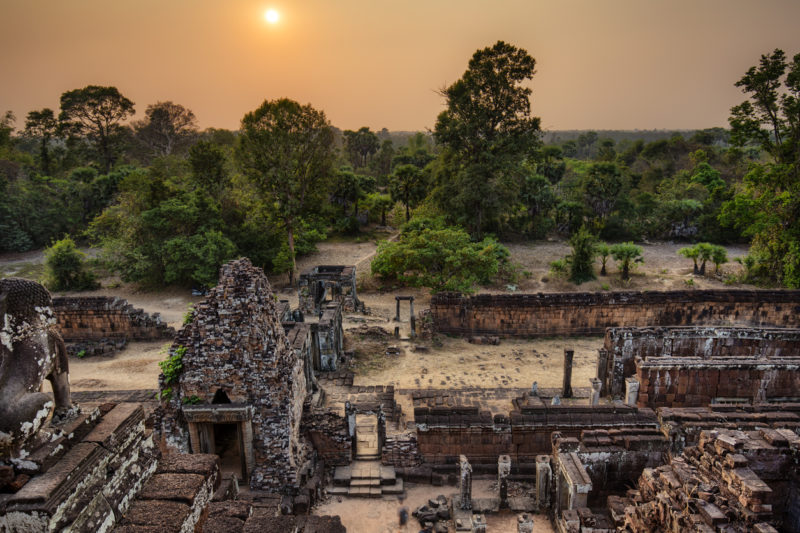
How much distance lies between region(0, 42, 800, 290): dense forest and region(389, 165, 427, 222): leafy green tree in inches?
3.7

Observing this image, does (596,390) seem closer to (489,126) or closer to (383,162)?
(489,126)

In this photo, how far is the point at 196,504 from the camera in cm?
476

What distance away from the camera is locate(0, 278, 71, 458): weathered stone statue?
143 inches

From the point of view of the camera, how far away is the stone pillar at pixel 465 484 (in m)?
9.95

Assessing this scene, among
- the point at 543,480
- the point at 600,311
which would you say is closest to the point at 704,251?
the point at 600,311

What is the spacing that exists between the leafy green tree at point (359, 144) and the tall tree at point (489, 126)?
116ft

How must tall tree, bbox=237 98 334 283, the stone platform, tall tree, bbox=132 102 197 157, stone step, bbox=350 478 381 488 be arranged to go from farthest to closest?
tall tree, bbox=132 102 197 157 < tall tree, bbox=237 98 334 283 < stone step, bbox=350 478 381 488 < the stone platform

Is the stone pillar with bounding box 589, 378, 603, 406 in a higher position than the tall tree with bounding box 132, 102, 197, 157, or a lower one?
lower

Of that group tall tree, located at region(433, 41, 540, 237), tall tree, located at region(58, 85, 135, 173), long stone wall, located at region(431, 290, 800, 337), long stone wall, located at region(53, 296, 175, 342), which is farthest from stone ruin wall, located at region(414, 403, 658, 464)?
tall tree, located at region(58, 85, 135, 173)

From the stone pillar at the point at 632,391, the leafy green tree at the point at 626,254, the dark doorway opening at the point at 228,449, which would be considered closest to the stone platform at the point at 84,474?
the dark doorway opening at the point at 228,449

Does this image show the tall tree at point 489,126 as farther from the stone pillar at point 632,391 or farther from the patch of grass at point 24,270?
the patch of grass at point 24,270

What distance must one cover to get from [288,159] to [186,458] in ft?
77.1

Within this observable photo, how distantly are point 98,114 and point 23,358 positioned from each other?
5047 centimetres

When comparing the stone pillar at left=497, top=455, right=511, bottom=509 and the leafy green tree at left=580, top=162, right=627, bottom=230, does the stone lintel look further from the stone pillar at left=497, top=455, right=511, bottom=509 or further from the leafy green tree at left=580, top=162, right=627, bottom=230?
the leafy green tree at left=580, top=162, right=627, bottom=230
